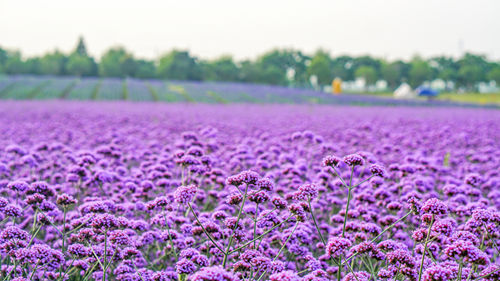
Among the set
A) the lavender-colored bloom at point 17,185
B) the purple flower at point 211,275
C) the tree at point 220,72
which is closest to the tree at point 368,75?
the tree at point 220,72

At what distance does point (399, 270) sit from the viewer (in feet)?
8.36

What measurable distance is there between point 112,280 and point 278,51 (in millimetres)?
132677

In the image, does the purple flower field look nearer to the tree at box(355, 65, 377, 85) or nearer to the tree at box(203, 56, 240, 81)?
the tree at box(203, 56, 240, 81)

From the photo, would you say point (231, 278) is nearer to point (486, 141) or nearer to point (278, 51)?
point (486, 141)

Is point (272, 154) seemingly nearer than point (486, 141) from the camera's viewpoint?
Yes

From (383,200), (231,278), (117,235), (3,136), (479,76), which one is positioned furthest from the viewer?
(479,76)

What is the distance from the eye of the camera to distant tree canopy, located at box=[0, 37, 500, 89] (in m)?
92.3

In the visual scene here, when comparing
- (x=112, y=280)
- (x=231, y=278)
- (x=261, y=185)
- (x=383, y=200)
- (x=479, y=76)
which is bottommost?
(x=112, y=280)

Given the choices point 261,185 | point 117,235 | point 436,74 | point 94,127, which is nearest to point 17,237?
point 117,235

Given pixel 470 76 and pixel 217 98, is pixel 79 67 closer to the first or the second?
pixel 217 98

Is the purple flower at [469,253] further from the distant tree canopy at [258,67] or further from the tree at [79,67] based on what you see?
the tree at [79,67]

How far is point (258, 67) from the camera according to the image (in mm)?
105500

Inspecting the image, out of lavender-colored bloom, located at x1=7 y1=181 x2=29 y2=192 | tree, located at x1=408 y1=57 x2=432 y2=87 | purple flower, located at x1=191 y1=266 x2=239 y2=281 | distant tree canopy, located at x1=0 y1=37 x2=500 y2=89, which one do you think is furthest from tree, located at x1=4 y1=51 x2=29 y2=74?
purple flower, located at x1=191 y1=266 x2=239 y2=281

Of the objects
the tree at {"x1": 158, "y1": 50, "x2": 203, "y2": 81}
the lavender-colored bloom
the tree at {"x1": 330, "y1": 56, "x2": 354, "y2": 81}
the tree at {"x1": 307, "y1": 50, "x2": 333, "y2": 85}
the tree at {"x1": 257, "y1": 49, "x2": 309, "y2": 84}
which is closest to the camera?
the lavender-colored bloom
